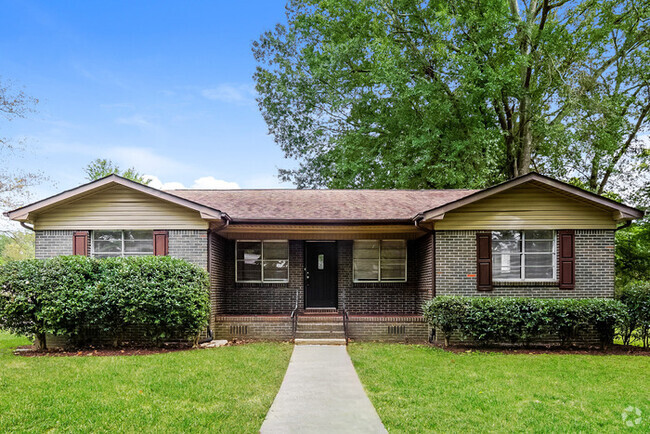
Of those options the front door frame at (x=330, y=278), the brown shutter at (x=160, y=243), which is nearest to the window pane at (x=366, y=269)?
the front door frame at (x=330, y=278)

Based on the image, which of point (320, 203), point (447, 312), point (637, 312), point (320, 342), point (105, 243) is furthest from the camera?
point (320, 203)

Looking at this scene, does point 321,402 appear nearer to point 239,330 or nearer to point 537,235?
point 239,330

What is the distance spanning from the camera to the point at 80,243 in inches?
451

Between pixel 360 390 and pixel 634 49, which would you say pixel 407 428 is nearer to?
pixel 360 390

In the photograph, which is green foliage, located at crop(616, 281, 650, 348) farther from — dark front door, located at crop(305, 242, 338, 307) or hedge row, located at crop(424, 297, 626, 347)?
dark front door, located at crop(305, 242, 338, 307)

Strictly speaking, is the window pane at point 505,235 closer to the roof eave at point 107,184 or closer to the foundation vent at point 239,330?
the foundation vent at point 239,330

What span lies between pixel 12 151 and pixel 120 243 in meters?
13.4

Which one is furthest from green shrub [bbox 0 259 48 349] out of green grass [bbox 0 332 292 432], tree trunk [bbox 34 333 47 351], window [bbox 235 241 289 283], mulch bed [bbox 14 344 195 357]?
window [bbox 235 241 289 283]

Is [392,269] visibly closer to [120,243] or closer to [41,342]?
[120,243]

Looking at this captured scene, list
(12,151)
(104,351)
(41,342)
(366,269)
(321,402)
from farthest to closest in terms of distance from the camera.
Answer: (12,151) < (366,269) < (41,342) < (104,351) < (321,402)

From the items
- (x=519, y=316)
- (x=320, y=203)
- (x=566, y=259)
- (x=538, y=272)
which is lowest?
(x=519, y=316)

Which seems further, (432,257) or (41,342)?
(432,257)

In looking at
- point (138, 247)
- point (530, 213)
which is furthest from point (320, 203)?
point (530, 213)

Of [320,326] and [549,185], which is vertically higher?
[549,185]
